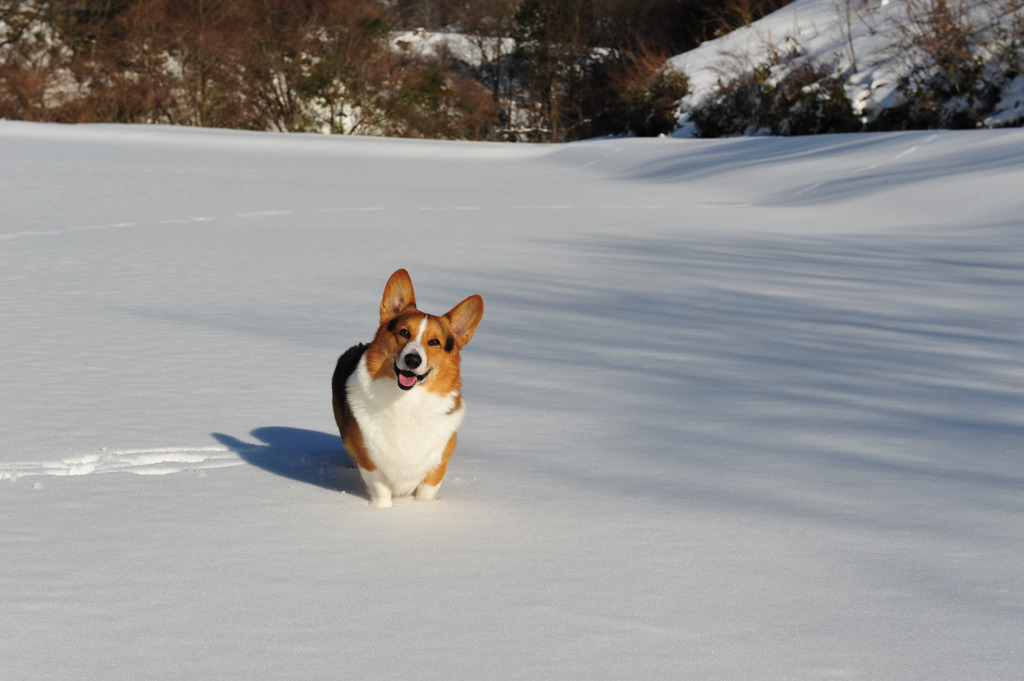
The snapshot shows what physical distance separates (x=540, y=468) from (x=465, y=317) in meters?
0.66

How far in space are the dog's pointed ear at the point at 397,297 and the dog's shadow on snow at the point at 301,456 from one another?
52 centimetres

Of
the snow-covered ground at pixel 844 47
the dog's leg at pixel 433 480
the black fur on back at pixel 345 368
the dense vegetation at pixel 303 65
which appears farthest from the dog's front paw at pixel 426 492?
the dense vegetation at pixel 303 65

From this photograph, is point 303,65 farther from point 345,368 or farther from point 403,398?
point 403,398

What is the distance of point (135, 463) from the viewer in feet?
9.57

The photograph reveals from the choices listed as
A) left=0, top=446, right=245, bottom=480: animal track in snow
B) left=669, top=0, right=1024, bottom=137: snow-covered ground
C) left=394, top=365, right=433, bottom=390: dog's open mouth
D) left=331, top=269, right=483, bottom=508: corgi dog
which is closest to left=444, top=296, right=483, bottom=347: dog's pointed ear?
left=331, top=269, right=483, bottom=508: corgi dog

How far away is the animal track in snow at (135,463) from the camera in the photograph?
9.25 feet

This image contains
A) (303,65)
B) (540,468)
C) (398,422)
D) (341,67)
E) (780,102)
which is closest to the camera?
(398,422)

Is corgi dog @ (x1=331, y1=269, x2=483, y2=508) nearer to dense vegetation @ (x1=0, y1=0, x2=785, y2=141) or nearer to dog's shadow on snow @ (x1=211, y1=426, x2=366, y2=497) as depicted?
dog's shadow on snow @ (x1=211, y1=426, x2=366, y2=497)

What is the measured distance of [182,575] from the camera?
2.13 metres

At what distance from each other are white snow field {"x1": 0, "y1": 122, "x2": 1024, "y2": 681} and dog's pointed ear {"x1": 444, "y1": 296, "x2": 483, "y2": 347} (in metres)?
0.45

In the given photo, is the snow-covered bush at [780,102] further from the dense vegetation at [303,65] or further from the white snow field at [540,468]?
the white snow field at [540,468]

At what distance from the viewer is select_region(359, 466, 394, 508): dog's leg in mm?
2572

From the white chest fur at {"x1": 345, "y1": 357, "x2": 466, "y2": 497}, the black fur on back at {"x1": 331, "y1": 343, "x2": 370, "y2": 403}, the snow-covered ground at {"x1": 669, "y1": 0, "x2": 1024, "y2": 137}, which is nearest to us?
the white chest fur at {"x1": 345, "y1": 357, "x2": 466, "y2": 497}

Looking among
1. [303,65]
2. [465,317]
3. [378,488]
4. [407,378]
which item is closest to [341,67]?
[303,65]
